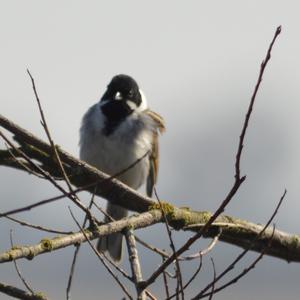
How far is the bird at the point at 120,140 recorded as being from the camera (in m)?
7.80

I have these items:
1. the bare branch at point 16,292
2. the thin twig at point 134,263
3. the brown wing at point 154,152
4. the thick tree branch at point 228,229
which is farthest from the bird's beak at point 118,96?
the bare branch at point 16,292

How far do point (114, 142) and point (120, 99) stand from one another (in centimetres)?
66

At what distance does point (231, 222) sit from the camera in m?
5.27

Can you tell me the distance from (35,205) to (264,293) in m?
55.2

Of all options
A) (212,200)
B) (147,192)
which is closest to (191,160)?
(212,200)

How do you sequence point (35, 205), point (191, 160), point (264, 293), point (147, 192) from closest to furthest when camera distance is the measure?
1. point (35, 205)
2. point (147, 192)
3. point (264, 293)
4. point (191, 160)

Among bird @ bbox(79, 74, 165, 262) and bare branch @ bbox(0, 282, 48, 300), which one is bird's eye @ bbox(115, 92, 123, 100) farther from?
bare branch @ bbox(0, 282, 48, 300)

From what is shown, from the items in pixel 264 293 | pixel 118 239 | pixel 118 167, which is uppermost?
pixel 118 167

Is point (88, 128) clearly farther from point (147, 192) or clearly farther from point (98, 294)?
point (98, 294)

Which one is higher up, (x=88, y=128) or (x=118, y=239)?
(x=88, y=128)

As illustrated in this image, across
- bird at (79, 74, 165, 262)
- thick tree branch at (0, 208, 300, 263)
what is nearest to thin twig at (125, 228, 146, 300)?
thick tree branch at (0, 208, 300, 263)

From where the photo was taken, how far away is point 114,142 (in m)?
7.78

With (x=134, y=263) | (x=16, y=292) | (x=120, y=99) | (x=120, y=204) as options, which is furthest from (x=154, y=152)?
(x=16, y=292)

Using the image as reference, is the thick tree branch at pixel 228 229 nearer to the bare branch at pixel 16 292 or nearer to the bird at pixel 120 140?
the bare branch at pixel 16 292
